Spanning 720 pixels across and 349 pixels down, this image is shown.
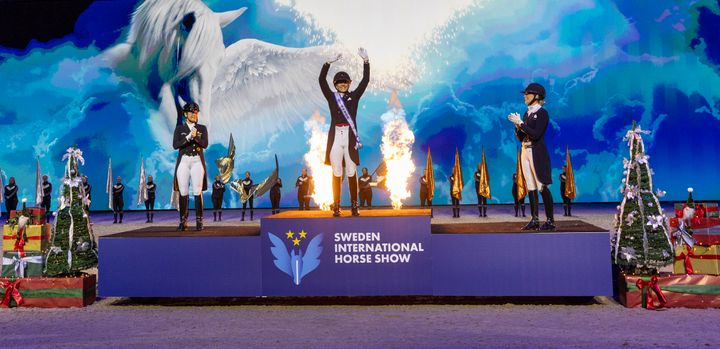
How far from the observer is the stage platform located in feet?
20.8

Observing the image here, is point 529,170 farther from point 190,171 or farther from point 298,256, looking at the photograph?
point 190,171

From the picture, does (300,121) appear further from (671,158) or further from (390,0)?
(671,158)

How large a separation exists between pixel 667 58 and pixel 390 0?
393 inches

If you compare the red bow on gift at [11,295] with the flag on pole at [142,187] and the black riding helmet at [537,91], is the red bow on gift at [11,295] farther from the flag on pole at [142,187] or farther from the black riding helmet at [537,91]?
the flag on pole at [142,187]

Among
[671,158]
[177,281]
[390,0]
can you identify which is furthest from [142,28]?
[671,158]

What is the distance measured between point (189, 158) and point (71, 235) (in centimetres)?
173

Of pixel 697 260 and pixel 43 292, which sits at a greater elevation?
pixel 697 260

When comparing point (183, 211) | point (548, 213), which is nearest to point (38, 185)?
point (183, 211)

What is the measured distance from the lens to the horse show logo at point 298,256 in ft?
21.6

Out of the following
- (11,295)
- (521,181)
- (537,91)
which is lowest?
(11,295)

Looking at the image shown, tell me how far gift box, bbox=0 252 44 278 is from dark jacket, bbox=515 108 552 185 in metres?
6.03

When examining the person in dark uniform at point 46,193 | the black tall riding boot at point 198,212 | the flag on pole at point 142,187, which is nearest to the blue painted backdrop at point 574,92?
the flag on pole at point 142,187

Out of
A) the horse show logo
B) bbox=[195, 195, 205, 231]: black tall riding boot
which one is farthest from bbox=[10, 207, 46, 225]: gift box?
the horse show logo

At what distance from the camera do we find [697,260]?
6316 millimetres
